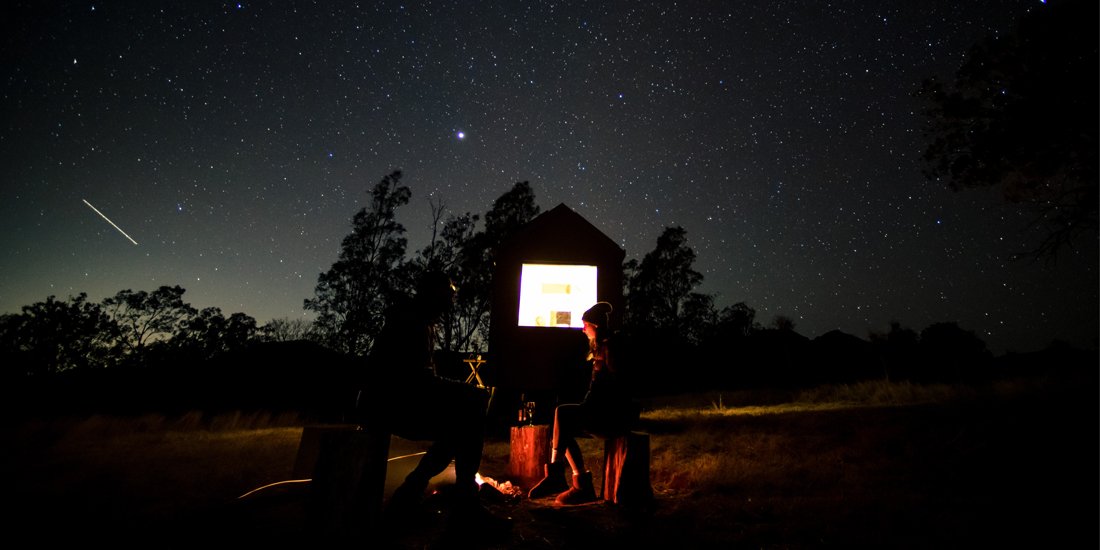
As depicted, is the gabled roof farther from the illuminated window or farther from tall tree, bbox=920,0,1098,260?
tall tree, bbox=920,0,1098,260

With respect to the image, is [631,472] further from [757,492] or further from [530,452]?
[530,452]

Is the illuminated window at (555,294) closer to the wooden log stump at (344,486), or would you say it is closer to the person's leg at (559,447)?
the person's leg at (559,447)

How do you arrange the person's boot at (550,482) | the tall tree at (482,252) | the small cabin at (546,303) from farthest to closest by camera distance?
1. the tall tree at (482,252)
2. the small cabin at (546,303)
3. the person's boot at (550,482)

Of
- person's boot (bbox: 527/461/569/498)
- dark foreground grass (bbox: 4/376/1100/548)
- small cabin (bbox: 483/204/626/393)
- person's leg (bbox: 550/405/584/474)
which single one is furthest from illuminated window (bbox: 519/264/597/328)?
person's leg (bbox: 550/405/584/474)

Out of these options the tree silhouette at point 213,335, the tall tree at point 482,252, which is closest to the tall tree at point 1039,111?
the tall tree at point 482,252

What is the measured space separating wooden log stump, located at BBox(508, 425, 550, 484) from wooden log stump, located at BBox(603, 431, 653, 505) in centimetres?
124

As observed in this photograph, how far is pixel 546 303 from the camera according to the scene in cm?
1087

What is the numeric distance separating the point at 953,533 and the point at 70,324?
1994 inches

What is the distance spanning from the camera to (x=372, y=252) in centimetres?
2680

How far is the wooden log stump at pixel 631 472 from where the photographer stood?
3.99 meters

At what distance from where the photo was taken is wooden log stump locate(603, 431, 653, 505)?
13.1 feet

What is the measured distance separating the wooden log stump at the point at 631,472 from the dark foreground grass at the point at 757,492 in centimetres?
12

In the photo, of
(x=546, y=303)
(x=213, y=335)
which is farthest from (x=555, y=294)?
(x=213, y=335)

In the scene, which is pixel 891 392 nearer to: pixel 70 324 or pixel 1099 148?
pixel 1099 148
